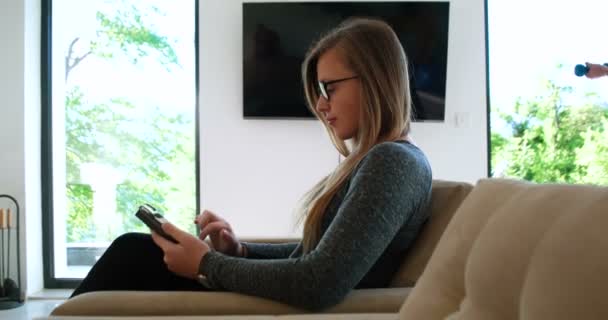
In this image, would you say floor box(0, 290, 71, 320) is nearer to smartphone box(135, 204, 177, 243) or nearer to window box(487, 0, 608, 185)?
smartphone box(135, 204, 177, 243)

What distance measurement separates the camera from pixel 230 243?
4.57 feet

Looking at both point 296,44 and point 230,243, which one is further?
point 296,44

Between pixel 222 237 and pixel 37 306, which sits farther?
pixel 37 306

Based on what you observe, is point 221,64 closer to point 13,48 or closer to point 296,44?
point 296,44

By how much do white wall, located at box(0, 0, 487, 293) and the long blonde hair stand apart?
7.13 ft

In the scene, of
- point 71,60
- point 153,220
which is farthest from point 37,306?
point 153,220

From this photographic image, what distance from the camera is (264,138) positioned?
3.37 metres

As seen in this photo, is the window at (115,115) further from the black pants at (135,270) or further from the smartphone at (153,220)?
the smartphone at (153,220)

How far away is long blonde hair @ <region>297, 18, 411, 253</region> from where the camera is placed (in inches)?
44.1

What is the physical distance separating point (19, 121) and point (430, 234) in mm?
3078

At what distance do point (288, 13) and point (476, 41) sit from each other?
127 centimetres

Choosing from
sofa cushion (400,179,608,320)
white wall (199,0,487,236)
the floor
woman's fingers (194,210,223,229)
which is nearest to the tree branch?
white wall (199,0,487,236)

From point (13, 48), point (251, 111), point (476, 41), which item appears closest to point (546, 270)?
point (251, 111)

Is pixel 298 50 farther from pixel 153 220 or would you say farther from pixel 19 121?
pixel 153 220
